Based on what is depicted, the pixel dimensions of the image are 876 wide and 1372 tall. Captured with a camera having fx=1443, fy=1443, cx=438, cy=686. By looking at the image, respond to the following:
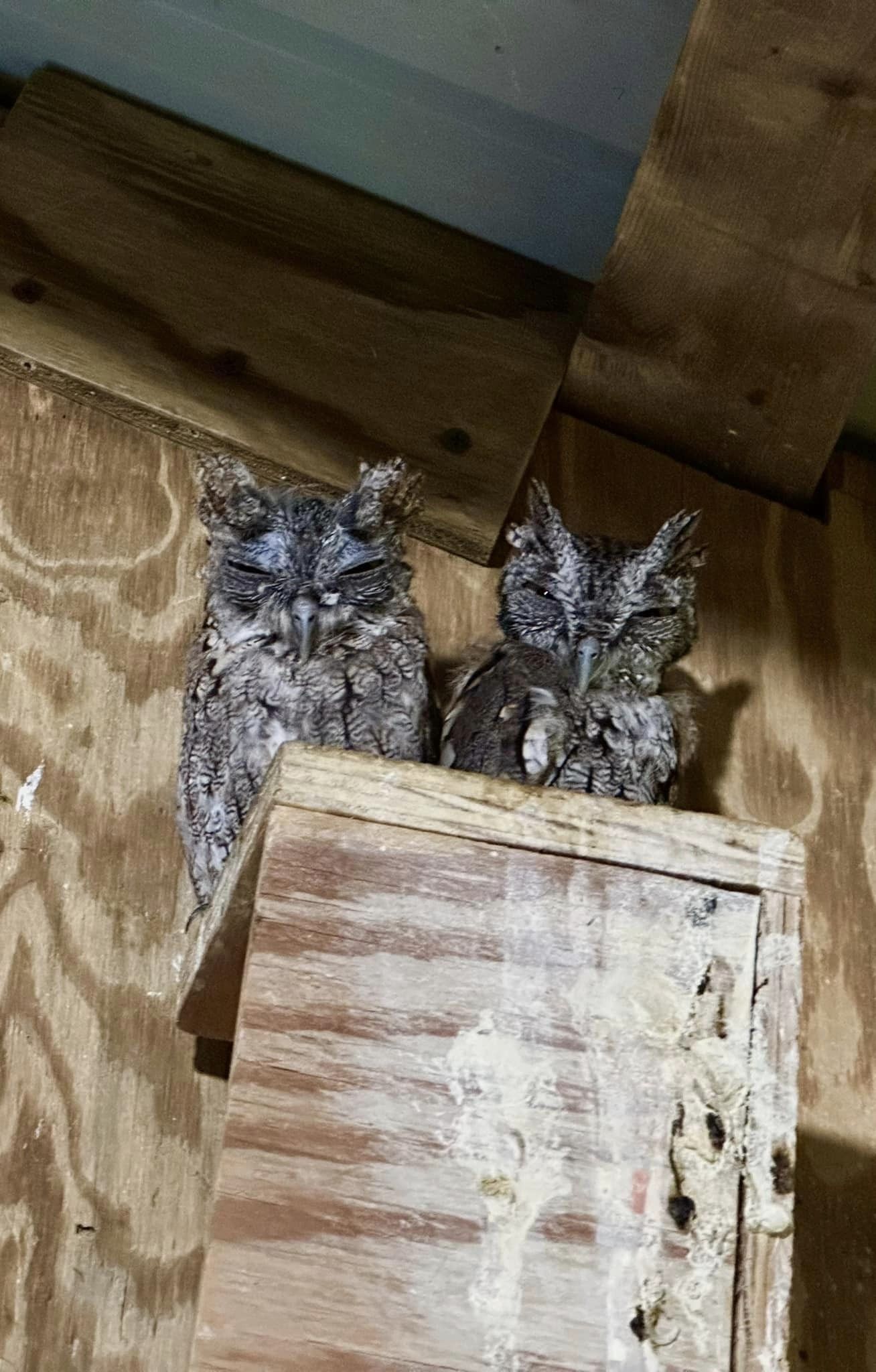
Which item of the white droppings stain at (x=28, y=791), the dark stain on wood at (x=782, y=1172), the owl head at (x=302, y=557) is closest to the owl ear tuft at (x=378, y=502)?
the owl head at (x=302, y=557)

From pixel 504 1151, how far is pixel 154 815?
3.21 feet

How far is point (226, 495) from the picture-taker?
216 cm

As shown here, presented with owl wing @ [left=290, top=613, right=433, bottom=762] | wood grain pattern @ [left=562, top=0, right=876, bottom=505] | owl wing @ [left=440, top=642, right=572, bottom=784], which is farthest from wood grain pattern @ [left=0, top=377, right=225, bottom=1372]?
wood grain pattern @ [left=562, top=0, right=876, bottom=505]

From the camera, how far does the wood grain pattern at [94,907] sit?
179 cm

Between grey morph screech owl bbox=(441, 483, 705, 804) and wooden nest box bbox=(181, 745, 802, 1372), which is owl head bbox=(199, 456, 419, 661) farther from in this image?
wooden nest box bbox=(181, 745, 802, 1372)

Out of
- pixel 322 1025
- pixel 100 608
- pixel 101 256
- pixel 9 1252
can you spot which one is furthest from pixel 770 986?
pixel 101 256

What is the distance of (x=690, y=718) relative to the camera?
7.34ft

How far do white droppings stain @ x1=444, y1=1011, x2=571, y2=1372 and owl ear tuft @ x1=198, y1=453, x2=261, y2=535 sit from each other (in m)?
1.05

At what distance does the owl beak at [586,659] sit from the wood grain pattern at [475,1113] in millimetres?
764

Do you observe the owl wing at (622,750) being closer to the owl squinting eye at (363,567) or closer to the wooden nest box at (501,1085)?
the owl squinting eye at (363,567)

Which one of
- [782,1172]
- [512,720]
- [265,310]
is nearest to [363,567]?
[512,720]

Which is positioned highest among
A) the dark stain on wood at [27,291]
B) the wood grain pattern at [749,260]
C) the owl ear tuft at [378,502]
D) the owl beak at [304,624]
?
the wood grain pattern at [749,260]

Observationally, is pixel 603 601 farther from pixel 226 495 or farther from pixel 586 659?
pixel 226 495

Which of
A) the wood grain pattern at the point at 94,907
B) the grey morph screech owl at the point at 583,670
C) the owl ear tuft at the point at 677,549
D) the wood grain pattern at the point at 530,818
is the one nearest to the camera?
the wood grain pattern at the point at 530,818
